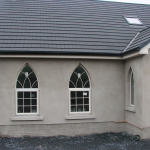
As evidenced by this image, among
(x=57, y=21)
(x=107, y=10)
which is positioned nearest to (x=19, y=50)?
(x=57, y=21)

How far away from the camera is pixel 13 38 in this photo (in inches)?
415

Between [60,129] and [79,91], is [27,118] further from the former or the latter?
[79,91]

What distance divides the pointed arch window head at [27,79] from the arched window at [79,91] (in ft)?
5.65

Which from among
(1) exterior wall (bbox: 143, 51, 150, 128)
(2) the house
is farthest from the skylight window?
(1) exterior wall (bbox: 143, 51, 150, 128)

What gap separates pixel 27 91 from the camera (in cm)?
1005

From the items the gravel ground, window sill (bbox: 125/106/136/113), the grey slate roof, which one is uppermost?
the grey slate roof

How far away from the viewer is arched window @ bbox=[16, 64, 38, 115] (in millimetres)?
10016

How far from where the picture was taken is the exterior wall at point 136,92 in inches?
364

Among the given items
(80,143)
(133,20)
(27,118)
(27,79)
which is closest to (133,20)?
(133,20)

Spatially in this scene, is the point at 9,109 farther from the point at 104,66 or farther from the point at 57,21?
the point at 57,21

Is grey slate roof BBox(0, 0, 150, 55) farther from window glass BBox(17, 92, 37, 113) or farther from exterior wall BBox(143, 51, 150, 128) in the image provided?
Answer: window glass BBox(17, 92, 37, 113)

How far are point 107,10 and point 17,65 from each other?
8.22 m

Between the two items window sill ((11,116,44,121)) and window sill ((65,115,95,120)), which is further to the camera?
window sill ((65,115,95,120))

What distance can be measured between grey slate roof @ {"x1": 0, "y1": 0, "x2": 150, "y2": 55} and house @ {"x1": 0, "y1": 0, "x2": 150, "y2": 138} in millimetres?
49
